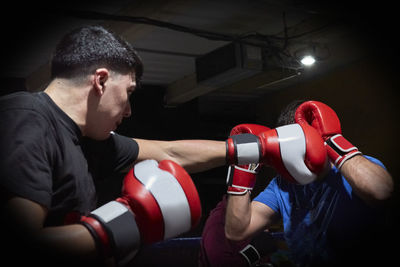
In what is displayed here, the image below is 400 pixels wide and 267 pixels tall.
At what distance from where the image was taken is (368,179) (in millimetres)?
1502

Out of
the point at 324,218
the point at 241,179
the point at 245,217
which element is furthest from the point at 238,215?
the point at 324,218

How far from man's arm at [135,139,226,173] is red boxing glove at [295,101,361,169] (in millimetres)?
435

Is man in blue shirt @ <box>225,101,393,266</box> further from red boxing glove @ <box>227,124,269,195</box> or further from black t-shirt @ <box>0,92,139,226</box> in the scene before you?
black t-shirt @ <box>0,92,139,226</box>

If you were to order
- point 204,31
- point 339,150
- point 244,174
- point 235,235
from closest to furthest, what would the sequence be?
point 339,150
point 244,174
point 235,235
point 204,31

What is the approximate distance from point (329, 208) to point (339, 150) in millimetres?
317

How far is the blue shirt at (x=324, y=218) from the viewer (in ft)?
5.38

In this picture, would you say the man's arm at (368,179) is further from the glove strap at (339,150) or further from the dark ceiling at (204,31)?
the dark ceiling at (204,31)

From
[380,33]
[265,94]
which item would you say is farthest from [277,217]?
[265,94]

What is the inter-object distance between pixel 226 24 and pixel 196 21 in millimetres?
266

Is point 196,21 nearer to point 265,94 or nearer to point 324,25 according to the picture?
point 324,25

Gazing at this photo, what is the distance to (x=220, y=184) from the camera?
6543 millimetres

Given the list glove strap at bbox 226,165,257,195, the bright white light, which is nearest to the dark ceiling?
the bright white light

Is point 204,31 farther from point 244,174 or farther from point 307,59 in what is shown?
point 244,174

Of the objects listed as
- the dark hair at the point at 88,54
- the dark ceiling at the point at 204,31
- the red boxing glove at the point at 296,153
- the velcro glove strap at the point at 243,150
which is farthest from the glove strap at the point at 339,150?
the dark ceiling at the point at 204,31
